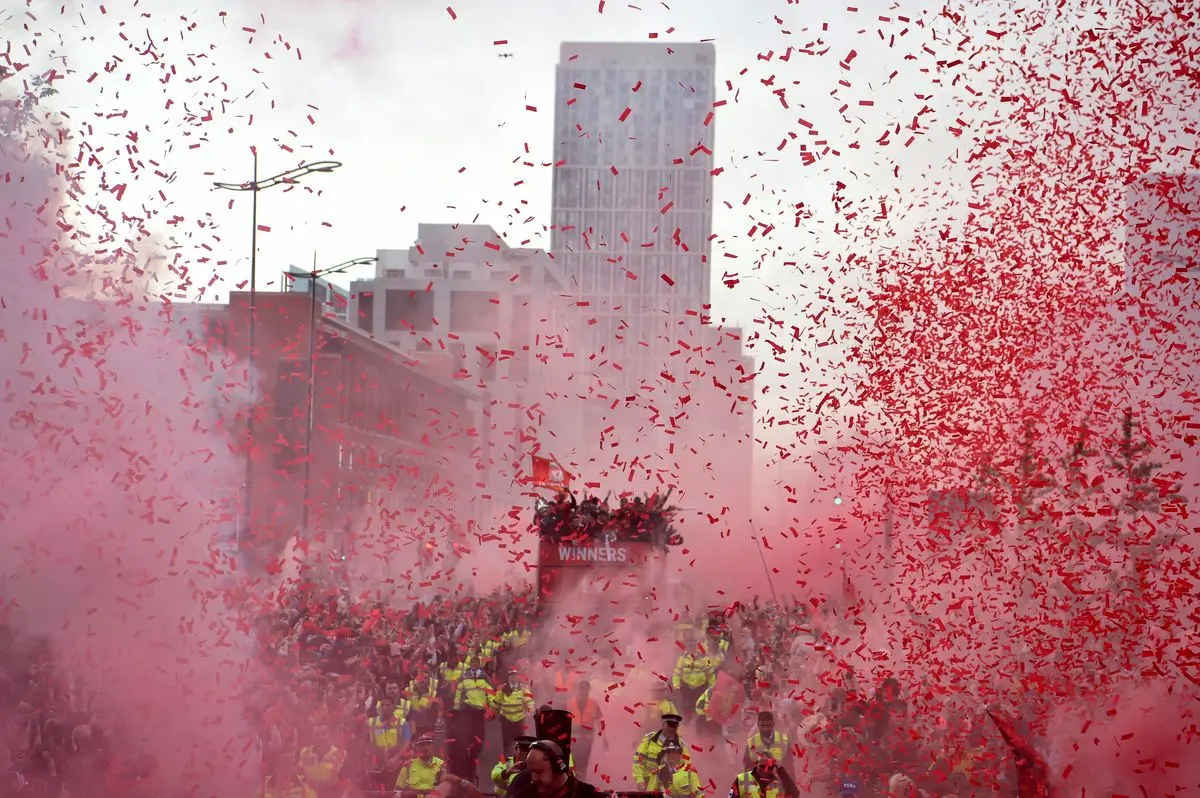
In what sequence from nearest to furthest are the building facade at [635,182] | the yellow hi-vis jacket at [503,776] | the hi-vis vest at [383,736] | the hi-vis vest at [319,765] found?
the yellow hi-vis jacket at [503,776] → the hi-vis vest at [319,765] → the hi-vis vest at [383,736] → the building facade at [635,182]

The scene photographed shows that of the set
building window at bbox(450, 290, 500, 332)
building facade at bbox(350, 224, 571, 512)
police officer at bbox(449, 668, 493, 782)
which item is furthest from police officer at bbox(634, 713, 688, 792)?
building window at bbox(450, 290, 500, 332)

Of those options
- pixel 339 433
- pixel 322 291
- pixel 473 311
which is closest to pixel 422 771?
pixel 339 433

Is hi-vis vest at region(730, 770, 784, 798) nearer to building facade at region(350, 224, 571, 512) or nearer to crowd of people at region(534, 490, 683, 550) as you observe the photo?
crowd of people at region(534, 490, 683, 550)

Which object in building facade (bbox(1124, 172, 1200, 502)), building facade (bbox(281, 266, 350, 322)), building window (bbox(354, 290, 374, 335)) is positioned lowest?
building facade (bbox(1124, 172, 1200, 502))

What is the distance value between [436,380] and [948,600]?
43085 millimetres

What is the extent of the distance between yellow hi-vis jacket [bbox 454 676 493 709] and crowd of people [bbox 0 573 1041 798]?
0.08 ft

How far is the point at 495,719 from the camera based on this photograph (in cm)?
1809

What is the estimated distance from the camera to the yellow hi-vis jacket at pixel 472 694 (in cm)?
1527

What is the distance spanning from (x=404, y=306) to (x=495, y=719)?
56.1 metres

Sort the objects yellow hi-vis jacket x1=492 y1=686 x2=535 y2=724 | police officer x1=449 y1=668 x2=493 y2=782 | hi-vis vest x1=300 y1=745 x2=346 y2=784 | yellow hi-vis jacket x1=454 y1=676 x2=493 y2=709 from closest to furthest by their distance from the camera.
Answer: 1. hi-vis vest x1=300 y1=745 x2=346 y2=784
2. police officer x1=449 y1=668 x2=493 y2=782
3. yellow hi-vis jacket x1=492 y1=686 x2=535 y2=724
4. yellow hi-vis jacket x1=454 y1=676 x2=493 y2=709

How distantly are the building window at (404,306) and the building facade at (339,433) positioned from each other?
9.67 metres

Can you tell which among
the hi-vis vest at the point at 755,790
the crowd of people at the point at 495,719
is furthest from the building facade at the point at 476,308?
the hi-vis vest at the point at 755,790

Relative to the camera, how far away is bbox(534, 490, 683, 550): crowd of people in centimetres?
2208

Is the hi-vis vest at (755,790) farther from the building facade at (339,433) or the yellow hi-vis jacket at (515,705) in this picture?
the building facade at (339,433)
